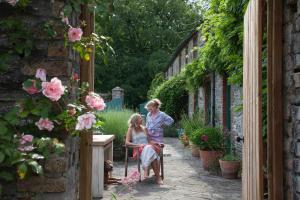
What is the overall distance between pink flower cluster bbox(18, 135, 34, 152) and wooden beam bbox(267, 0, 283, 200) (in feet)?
7.12

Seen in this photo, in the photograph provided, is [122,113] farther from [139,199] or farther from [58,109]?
[58,109]

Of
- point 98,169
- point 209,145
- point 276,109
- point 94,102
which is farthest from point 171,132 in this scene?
point 94,102

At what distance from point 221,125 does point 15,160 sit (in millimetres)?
8897

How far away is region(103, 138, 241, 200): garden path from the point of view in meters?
6.60

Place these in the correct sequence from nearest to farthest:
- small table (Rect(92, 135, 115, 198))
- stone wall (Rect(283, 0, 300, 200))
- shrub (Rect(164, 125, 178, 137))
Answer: stone wall (Rect(283, 0, 300, 200))
small table (Rect(92, 135, 115, 198))
shrub (Rect(164, 125, 178, 137))

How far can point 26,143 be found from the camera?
→ 284 cm

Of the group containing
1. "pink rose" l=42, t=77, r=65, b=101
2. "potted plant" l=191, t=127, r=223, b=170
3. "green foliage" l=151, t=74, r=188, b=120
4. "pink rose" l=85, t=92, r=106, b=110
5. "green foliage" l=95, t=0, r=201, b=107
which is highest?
"green foliage" l=95, t=0, r=201, b=107

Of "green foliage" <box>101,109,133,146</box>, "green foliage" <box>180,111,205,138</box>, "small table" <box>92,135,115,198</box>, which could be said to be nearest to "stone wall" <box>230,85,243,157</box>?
"green foliage" <box>180,111,205,138</box>

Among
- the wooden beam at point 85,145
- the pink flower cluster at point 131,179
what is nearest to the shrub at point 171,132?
the pink flower cluster at point 131,179

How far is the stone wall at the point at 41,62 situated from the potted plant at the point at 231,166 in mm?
5589

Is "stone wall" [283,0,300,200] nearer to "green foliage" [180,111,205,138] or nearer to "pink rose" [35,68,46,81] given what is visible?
"pink rose" [35,68,46,81]

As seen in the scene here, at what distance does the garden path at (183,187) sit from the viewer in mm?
6604

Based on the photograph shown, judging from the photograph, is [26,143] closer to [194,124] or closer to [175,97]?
[194,124]

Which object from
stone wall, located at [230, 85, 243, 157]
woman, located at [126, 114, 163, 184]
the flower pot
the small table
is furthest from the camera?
stone wall, located at [230, 85, 243, 157]
